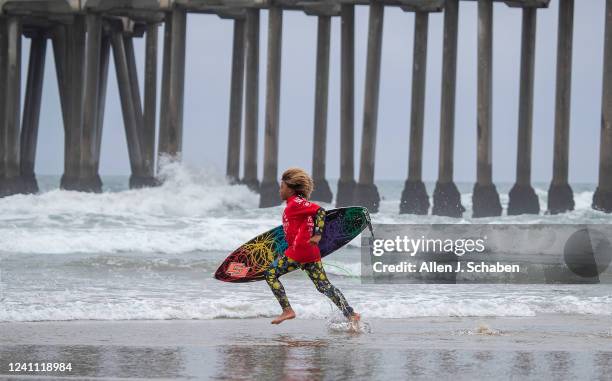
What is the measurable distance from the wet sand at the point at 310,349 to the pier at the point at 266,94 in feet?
49.2

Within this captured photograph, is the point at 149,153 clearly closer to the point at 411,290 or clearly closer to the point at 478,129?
the point at 478,129

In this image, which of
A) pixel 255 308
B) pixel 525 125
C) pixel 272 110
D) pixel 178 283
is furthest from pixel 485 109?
pixel 255 308

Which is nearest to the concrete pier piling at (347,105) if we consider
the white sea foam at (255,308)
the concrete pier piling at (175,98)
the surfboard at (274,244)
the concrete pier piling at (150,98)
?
the concrete pier piling at (175,98)

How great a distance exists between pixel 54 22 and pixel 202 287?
20.6 m

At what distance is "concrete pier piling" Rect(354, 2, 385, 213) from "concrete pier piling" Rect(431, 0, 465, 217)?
133 centimetres

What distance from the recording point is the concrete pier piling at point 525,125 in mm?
24219

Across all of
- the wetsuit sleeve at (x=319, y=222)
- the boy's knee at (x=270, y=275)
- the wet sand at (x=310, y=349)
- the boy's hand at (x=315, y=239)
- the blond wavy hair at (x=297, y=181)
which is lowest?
the wet sand at (x=310, y=349)

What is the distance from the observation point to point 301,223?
7453 mm

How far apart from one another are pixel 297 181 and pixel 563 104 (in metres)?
17.1

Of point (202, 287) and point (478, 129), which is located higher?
point (478, 129)

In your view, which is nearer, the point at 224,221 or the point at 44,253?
the point at 44,253

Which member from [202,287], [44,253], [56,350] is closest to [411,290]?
[202,287]

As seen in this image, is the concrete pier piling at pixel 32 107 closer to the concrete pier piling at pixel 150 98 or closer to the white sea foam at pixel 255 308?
the concrete pier piling at pixel 150 98

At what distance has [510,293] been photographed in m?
11.3
